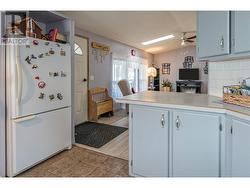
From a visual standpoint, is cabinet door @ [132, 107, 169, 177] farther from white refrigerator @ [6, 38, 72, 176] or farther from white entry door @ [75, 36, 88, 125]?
white entry door @ [75, 36, 88, 125]

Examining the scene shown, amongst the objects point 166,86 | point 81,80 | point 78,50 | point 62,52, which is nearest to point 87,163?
point 62,52

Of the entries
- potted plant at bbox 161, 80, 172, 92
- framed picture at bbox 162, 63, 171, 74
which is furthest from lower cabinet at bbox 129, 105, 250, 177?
framed picture at bbox 162, 63, 171, 74

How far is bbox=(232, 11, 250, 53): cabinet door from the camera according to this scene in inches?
58.7

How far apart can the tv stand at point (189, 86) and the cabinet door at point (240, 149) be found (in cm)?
736

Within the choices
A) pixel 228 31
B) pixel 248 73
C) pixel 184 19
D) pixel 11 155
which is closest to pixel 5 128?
pixel 11 155

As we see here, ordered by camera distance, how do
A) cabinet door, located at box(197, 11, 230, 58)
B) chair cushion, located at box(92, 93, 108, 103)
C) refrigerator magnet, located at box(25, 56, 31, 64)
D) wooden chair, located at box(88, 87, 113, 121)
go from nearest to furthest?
cabinet door, located at box(197, 11, 230, 58) → refrigerator magnet, located at box(25, 56, 31, 64) → wooden chair, located at box(88, 87, 113, 121) → chair cushion, located at box(92, 93, 108, 103)

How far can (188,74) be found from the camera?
27.9 feet

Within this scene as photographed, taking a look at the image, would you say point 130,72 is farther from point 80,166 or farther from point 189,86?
point 80,166

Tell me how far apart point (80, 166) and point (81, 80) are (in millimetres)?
2439

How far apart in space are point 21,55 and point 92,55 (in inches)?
112

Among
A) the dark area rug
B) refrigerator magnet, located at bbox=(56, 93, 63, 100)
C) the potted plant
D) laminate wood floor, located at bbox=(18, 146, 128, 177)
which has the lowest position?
laminate wood floor, located at bbox=(18, 146, 128, 177)

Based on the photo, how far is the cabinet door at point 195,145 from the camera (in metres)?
1.52

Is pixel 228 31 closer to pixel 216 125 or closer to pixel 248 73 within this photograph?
pixel 248 73

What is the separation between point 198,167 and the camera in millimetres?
1616
